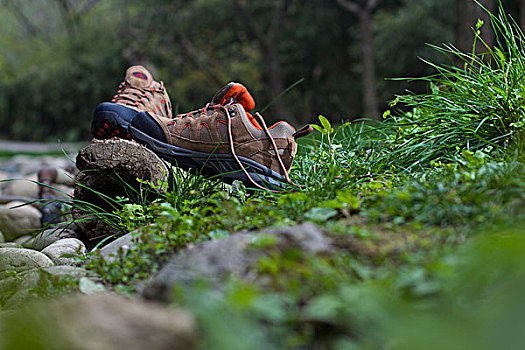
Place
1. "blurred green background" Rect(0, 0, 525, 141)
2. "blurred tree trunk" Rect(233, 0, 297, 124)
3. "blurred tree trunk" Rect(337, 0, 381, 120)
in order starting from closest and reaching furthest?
"blurred tree trunk" Rect(337, 0, 381, 120)
"blurred green background" Rect(0, 0, 525, 141)
"blurred tree trunk" Rect(233, 0, 297, 124)

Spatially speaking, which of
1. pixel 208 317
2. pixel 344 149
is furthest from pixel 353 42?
pixel 208 317

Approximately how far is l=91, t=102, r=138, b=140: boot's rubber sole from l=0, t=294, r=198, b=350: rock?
70.8 inches

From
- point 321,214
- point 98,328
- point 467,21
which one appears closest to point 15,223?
point 321,214

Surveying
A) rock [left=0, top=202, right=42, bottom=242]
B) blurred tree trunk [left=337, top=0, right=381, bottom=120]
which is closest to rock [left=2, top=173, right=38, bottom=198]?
rock [left=0, top=202, right=42, bottom=242]

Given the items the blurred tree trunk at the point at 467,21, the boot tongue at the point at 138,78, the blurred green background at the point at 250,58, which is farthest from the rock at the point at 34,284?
the blurred green background at the point at 250,58

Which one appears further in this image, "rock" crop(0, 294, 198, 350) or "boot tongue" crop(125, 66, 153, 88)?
"boot tongue" crop(125, 66, 153, 88)

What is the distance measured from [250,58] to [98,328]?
589 inches

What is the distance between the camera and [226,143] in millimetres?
2451

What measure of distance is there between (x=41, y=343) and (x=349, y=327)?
630 millimetres

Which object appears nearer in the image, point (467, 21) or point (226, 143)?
point (226, 143)

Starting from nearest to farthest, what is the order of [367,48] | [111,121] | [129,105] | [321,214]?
1. [321,214]
2. [111,121]
3. [129,105]
4. [367,48]

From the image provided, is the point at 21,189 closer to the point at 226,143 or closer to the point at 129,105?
the point at 129,105

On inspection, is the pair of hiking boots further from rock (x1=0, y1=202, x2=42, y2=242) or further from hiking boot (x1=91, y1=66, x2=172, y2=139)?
rock (x1=0, y1=202, x2=42, y2=242)

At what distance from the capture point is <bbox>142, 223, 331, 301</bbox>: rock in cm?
122
